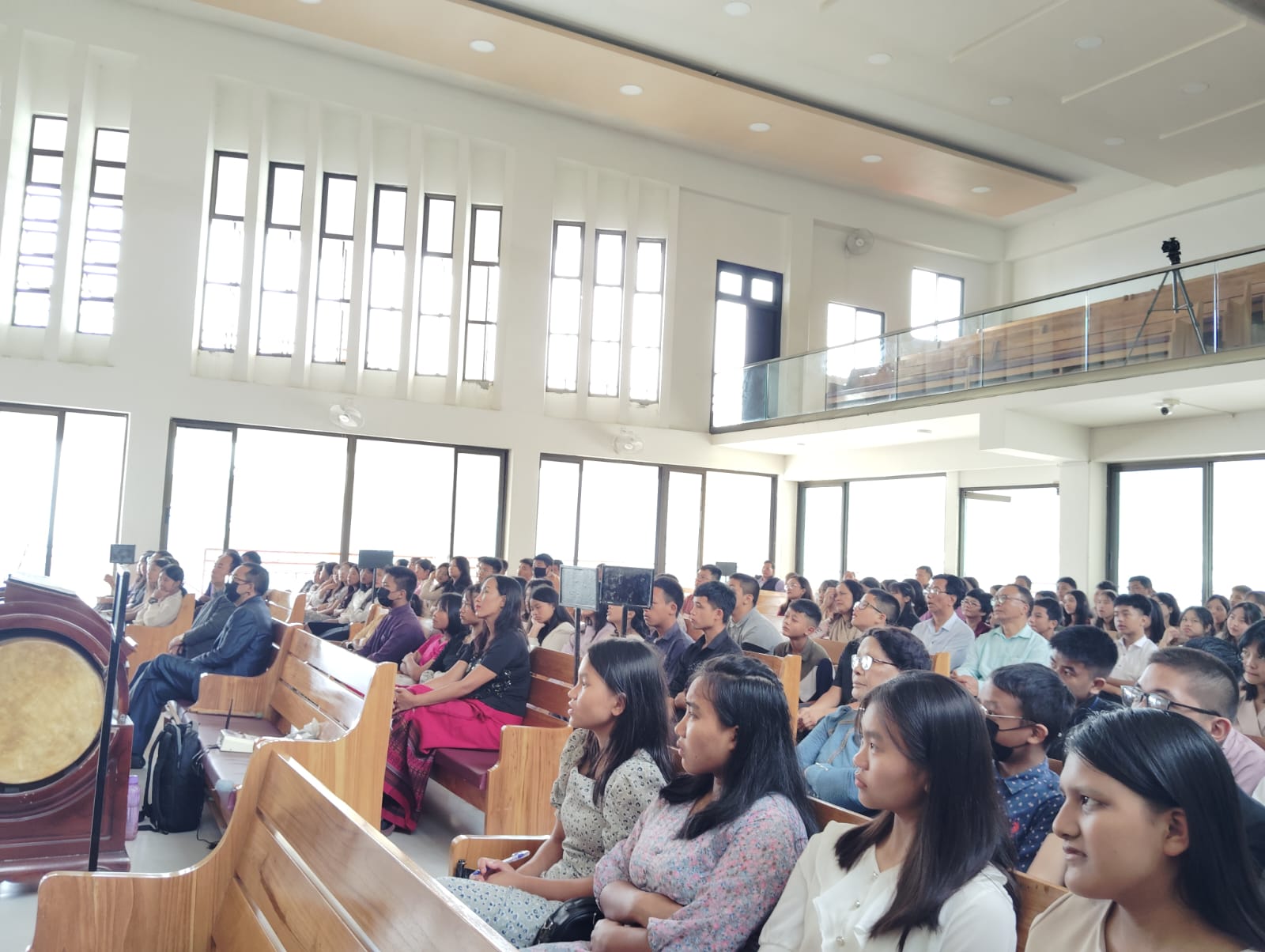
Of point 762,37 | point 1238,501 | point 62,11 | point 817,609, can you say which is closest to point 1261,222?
point 1238,501

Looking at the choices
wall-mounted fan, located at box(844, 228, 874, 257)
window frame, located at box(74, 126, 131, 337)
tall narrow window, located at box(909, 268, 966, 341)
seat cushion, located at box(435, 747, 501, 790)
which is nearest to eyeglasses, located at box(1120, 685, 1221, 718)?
seat cushion, located at box(435, 747, 501, 790)

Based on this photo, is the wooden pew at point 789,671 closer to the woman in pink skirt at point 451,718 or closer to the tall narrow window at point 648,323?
the woman in pink skirt at point 451,718

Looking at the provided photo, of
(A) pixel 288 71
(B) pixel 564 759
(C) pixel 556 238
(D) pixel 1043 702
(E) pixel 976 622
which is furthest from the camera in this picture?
(C) pixel 556 238

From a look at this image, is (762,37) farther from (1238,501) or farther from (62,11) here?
(62,11)

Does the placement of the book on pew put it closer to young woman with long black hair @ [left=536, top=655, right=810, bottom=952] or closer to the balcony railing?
young woman with long black hair @ [left=536, top=655, right=810, bottom=952]

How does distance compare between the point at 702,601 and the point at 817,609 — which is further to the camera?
the point at 817,609

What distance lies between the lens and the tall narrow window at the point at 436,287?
1251cm

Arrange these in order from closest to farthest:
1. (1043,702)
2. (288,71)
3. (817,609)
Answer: (1043,702) < (817,609) < (288,71)

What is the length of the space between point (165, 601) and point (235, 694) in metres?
3.06

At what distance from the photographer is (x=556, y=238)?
1322 cm

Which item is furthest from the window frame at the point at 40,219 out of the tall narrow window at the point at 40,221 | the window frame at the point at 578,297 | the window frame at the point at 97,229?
the window frame at the point at 578,297

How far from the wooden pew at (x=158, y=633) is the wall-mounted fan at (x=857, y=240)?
10.9 metres

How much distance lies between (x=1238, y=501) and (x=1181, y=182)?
4.29 metres

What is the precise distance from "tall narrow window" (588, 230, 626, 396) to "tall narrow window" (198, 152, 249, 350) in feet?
14.7
